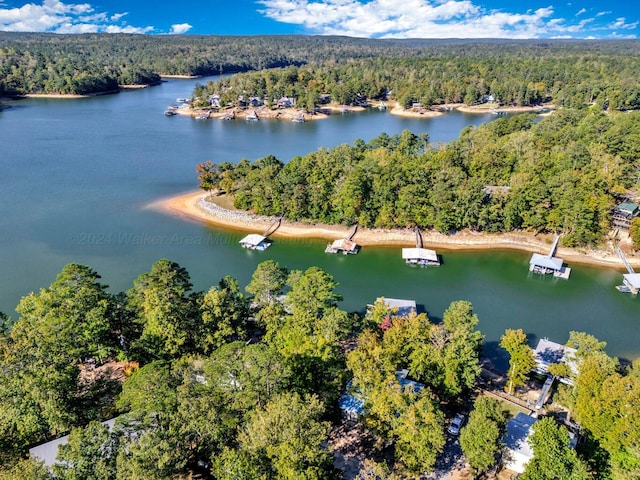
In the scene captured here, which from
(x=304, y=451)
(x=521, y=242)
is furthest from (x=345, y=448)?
(x=521, y=242)

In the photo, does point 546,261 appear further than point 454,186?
No

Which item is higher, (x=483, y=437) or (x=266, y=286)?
(x=266, y=286)

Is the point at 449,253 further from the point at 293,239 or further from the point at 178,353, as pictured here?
the point at 178,353

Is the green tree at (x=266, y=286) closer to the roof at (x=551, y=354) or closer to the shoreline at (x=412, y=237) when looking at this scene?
the roof at (x=551, y=354)

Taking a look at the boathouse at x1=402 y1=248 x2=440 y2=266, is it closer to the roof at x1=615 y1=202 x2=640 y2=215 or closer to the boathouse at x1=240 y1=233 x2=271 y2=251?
the boathouse at x1=240 y1=233 x2=271 y2=251

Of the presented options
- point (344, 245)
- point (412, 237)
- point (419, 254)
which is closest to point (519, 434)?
point (419, 254)

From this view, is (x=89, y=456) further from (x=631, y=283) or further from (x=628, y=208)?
(x=628, y=208)

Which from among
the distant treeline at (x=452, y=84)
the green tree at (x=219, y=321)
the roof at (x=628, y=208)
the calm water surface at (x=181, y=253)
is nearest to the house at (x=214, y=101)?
the distant treeline at (x=452, y=84)
